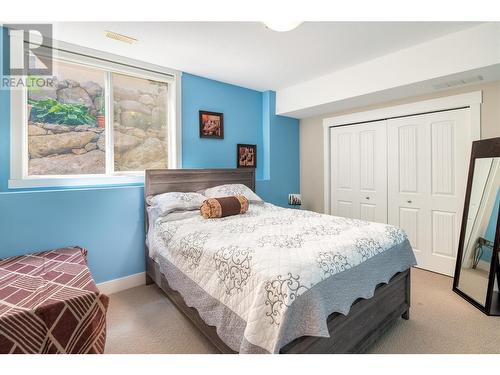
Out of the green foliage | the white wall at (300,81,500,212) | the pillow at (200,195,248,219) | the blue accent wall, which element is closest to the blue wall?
the blue accent wall

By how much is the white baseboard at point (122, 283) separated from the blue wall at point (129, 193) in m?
0.05

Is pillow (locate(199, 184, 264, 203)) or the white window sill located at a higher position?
the white window sill

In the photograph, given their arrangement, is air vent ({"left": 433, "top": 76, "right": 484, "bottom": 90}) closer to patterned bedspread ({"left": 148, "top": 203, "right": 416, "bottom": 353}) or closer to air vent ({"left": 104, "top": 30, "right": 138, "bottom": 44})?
patterned bedspread ({"left": 148, "top": 203, "right": 416, "bottom": 353})

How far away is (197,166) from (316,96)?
73.5 inches

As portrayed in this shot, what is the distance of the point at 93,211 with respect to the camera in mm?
2424

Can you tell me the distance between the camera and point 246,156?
382 cm

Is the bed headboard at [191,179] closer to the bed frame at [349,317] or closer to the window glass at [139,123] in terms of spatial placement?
the bed frame at [349,317]

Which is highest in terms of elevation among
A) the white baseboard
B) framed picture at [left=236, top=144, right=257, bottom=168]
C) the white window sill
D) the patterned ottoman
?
framed picture at [left=236, top=144, right=257, bottom=168]

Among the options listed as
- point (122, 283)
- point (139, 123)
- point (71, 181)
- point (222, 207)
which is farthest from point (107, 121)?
point (122, 283)

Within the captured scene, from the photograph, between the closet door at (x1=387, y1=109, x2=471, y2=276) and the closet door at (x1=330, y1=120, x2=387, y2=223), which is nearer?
the closet door at (x1=387, y1=109, x2=471, y2=276)

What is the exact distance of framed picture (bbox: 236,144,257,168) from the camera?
3746mm

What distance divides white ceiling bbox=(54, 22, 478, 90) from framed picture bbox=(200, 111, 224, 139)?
54cm

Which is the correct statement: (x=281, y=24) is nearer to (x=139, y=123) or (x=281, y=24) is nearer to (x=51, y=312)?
(x=139, y=123)

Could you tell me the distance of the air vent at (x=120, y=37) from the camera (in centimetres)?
229
